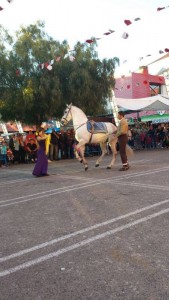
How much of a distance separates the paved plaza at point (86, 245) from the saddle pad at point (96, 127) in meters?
4.80

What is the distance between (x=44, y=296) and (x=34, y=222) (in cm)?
248

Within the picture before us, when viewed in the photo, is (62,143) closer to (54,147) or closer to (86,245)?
(54,147)

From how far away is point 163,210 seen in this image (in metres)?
5.72

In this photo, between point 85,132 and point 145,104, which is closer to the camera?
point 85,132

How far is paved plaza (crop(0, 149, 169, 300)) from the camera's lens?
3156mm

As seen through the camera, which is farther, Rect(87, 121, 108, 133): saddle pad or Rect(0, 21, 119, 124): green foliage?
Rect(0, 21, 119, 124): green foliage

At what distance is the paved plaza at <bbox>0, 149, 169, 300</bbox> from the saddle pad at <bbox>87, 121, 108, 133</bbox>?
480cm

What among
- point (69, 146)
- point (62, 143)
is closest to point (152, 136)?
point (69, 146)

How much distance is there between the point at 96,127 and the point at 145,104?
12.1 m

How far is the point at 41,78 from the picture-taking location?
65.8ft

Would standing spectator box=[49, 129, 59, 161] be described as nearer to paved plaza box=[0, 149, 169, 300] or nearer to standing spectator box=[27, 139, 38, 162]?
standing spectator box=[27, 139, 38, 162]

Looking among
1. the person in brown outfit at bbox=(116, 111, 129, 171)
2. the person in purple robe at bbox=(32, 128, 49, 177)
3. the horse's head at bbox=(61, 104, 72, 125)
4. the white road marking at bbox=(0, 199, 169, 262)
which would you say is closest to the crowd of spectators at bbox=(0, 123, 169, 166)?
the horse's head at bbox=(61, 104, 72, 125)

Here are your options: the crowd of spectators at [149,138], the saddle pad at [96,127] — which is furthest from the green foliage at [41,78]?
the saddle pad at [96,127]

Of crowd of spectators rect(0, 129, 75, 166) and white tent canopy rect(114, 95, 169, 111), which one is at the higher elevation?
white tent canopy rect(114, 95, 169, 111)
